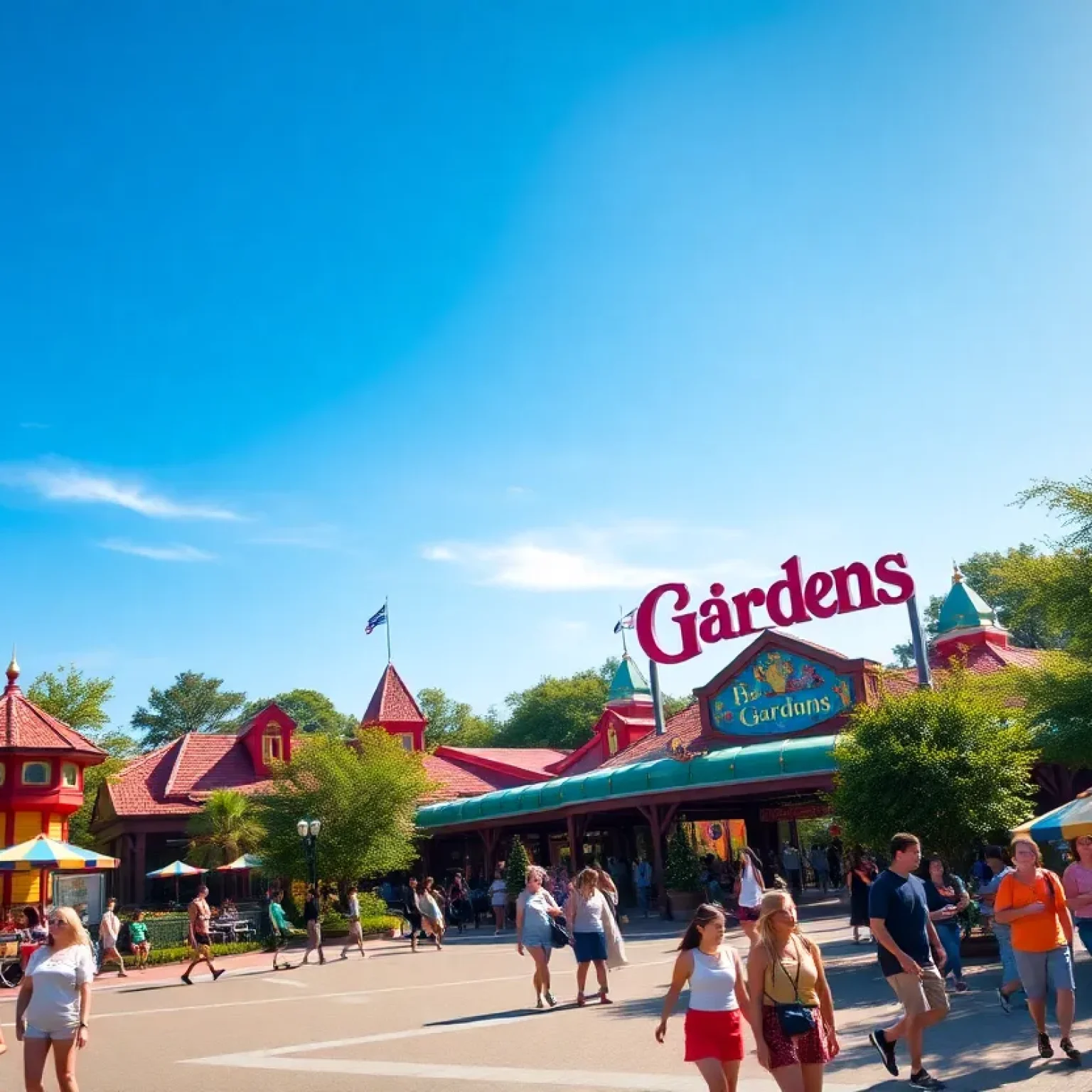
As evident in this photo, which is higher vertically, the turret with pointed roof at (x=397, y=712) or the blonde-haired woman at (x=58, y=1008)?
the turret with pointed roof at (x=397, y=712)

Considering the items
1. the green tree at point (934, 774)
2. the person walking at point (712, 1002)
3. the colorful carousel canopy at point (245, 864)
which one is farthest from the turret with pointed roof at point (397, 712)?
the person walking at point (712, 1002)

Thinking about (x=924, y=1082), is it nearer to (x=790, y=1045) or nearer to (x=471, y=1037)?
(x=790, y=1045)

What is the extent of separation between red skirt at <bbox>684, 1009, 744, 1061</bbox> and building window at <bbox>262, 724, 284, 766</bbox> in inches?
1511

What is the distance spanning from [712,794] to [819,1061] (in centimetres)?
2169

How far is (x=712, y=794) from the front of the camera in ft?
88.3

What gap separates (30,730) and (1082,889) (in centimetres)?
3072

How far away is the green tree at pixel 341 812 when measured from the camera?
100 feet

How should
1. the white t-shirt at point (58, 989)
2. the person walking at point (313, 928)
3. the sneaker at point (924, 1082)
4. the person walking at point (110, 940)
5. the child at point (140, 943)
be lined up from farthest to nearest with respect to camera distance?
the child at point (140, 943) < the person walking at point (313, 928) < the person walking at point (110, 940) < the white t-shirt at point (58, 989) < the sneaker at point (924, 1082)

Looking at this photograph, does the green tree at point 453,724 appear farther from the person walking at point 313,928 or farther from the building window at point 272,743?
the person walking at point 313,928

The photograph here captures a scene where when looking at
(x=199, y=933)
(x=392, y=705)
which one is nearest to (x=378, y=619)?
(x=392, y=705)

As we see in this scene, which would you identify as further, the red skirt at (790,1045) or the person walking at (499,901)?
the person walking at (499,901)

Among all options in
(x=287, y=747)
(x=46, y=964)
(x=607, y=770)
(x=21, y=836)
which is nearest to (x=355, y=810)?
(x=607, y=770)

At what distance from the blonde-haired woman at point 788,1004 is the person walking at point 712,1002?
24cm

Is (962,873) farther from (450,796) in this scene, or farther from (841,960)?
(450,796)
